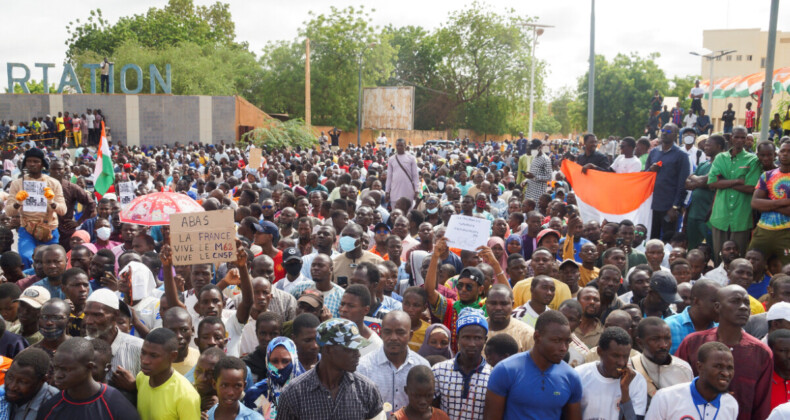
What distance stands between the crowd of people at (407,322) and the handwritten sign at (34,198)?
0.02 m

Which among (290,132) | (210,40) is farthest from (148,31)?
(290,132)

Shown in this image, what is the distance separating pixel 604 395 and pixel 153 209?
5698 millimetres

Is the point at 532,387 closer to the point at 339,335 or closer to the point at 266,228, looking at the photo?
the point at 339,335

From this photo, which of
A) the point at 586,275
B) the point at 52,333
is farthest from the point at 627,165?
the point at 52,333

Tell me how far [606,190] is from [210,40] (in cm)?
5699

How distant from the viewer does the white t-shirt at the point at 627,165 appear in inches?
425

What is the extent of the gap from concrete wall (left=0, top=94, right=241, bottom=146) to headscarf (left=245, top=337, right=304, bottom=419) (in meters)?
32.4

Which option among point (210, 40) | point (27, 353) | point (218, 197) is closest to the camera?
point (27, 353)

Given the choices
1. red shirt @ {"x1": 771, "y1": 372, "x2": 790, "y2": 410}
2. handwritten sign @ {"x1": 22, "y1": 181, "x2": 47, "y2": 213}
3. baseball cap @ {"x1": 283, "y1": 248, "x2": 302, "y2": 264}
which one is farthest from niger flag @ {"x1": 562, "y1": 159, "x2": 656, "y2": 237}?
handwritten sign @ {"x1": 22, "y1": 181, "x2": 47, "y2": 213}

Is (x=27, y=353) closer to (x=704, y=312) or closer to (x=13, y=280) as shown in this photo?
(x=13, y=280)

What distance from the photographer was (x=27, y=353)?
3998 millimetres

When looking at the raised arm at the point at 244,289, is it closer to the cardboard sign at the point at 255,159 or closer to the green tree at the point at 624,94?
the cardboard sign at the point at 255,159

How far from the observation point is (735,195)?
832 cm

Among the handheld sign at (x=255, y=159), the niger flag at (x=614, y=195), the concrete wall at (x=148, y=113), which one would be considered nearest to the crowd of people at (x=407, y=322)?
the niger flag at (x=614, y=195)
